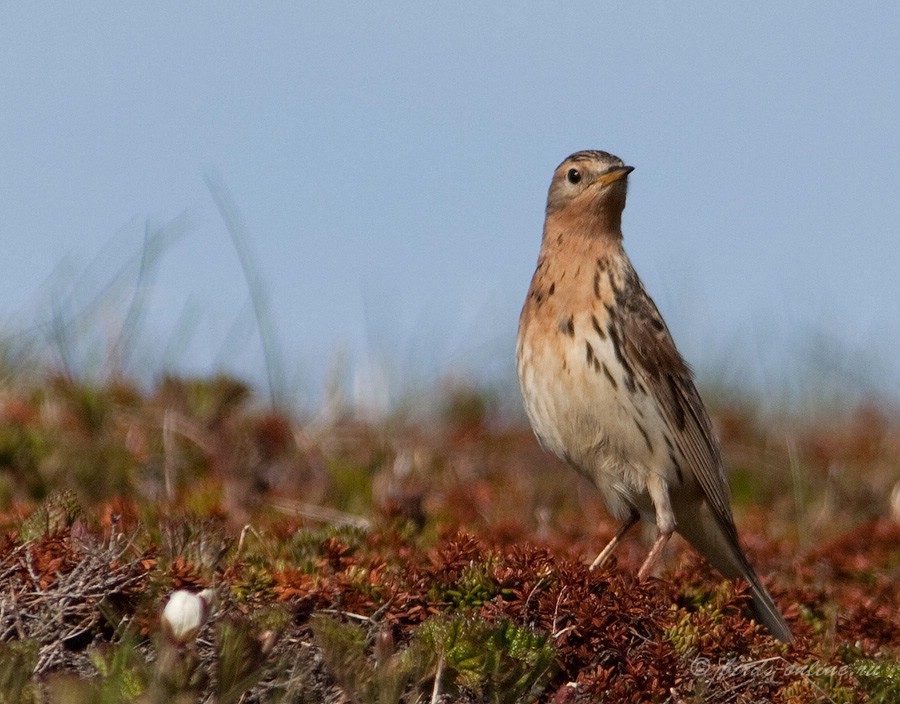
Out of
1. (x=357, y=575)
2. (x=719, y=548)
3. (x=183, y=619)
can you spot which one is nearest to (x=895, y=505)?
(x=719, y=548)

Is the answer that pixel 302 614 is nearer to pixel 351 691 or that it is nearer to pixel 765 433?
pixel 351 691

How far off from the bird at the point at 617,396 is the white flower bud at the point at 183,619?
2589 millimetres

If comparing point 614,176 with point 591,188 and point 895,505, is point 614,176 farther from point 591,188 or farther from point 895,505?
point 895,505

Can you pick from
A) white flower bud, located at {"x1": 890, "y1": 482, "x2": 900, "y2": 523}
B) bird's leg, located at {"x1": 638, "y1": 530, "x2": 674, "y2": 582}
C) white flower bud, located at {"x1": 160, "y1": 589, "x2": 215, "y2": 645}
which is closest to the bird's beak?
bird's leg, located at {"x1": 638, "y1": 530, "x2": 674, "y2": 582}

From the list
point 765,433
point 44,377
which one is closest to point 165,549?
point 44,377

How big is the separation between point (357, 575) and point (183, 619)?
135 centimetres

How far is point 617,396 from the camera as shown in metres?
6.21

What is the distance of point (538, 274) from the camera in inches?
272

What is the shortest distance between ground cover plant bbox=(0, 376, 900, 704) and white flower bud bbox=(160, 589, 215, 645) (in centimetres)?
1

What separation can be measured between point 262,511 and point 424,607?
2.48m

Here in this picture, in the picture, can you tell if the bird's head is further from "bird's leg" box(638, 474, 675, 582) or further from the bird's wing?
"bird's leg" box(638, 474, 675, 582)

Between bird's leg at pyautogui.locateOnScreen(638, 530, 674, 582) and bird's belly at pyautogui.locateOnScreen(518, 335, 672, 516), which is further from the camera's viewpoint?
bird's belly at pyautogui.locateOnScreen(518, 335, 672, 516)

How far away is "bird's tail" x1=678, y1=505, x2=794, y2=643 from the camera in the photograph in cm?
573

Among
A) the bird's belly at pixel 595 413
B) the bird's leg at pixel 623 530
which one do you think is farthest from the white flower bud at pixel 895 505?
the bird's belly at pixel 595 413
